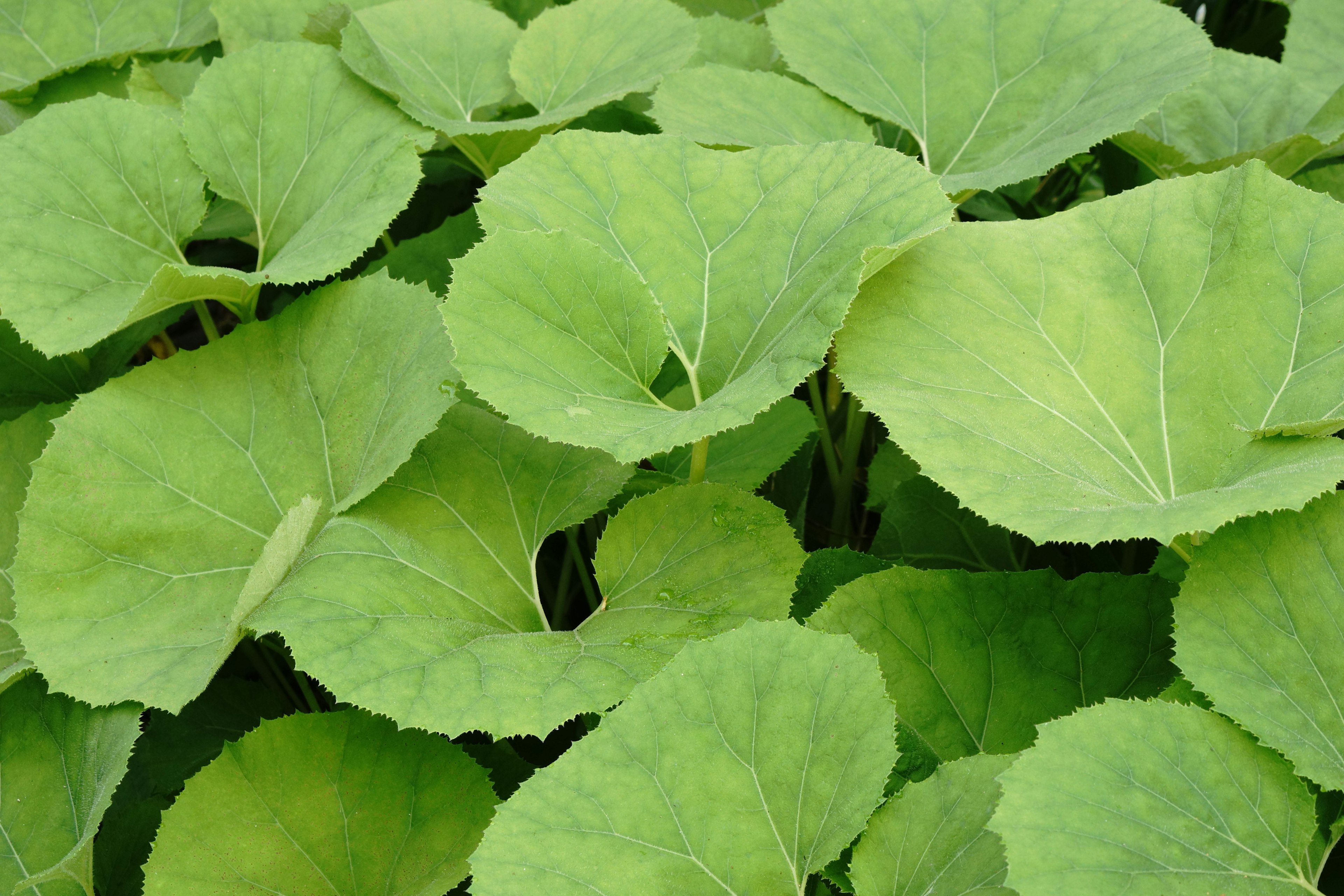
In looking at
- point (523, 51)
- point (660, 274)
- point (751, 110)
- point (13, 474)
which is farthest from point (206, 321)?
point (751, 110)

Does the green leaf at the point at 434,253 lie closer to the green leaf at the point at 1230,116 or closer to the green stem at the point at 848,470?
the green stem at the point at 848,470

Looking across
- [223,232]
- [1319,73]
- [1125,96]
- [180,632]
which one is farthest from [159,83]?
[1319,73]

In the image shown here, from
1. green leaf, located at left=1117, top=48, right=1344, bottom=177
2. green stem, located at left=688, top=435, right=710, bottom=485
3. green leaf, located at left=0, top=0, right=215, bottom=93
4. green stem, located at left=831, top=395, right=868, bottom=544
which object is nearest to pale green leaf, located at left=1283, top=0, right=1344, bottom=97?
green leaf, located at left=1117, top=48, right=1344, bottom=177

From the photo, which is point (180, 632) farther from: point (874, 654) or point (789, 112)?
point (789, 112)

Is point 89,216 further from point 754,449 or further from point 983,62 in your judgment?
point 983,62

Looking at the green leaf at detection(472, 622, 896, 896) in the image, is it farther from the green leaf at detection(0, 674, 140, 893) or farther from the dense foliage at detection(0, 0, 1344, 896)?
the green leaf at detection(0, 674, 140, 893)

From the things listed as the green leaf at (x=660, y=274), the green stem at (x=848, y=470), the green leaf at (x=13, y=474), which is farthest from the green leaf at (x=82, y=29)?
the green stem at (x=848, y=470)
